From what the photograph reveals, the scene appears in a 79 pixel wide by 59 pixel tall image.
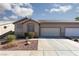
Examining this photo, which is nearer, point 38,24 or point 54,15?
point 54,15

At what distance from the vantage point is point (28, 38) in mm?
18750

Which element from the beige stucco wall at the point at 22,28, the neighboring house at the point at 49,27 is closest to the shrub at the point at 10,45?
the beige stucco wall at the point at 22,28

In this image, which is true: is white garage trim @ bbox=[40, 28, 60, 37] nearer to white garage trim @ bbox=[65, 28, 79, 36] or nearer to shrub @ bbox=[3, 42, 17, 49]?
white garage trim @ bbox=[65, 28, 79, 36]

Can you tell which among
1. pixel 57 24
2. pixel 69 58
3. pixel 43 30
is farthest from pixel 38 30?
pixel 69 58

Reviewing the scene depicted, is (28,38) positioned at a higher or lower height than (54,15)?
lower

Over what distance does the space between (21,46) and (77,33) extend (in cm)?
860

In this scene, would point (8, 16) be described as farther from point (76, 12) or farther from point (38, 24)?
point (76, 12)

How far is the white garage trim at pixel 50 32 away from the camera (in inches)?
850

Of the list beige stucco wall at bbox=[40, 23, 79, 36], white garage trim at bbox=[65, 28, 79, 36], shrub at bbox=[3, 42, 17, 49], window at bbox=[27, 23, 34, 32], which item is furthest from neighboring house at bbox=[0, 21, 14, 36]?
white garage trim at bbox=[65, 28, 79, 36]

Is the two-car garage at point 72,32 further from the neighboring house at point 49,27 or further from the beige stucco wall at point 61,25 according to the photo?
the beige stucco wall at point 61,25

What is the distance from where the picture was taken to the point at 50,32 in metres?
22.0

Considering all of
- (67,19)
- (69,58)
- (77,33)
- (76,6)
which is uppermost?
(76,6)

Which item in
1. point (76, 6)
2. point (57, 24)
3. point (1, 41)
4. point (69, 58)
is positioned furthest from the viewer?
point (57, 24)

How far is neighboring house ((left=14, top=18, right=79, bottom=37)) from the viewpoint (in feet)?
71.8
